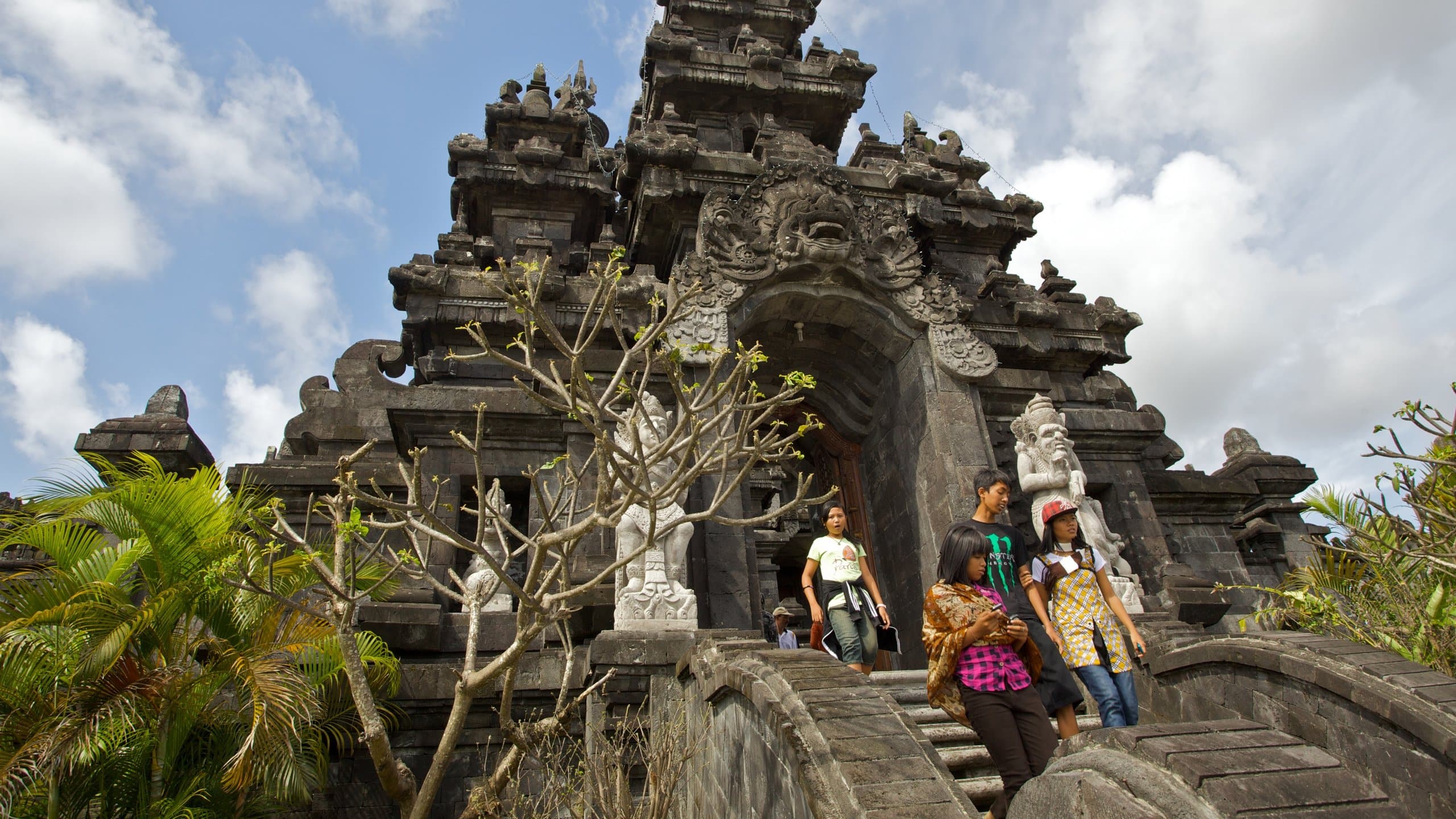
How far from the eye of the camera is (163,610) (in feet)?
20.0

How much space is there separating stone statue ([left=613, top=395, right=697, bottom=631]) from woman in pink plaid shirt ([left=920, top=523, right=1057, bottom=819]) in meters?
3.11

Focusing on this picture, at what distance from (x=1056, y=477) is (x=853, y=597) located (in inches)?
153

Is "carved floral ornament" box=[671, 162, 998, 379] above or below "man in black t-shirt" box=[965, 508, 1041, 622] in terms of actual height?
above

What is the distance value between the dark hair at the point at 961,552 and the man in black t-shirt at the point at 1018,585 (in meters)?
0.10

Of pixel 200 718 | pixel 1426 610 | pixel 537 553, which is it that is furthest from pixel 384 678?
pixel 1426 610

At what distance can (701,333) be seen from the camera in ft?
33.1

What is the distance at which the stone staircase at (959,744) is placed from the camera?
17.3 feet

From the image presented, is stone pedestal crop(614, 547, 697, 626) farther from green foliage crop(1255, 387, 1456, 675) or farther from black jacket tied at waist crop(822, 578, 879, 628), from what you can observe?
green foliage crop(1255, 387, 1456, 675)

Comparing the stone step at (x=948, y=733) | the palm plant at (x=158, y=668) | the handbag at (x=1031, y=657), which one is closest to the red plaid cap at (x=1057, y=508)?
the handbag at (x=1031, y=657)

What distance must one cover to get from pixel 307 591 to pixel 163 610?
2.41m

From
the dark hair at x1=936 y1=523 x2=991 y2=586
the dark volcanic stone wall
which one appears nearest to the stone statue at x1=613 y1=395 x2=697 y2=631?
the dark hair at x1=936 y1=523 x2=991 y2=586

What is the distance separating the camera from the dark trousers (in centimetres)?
393

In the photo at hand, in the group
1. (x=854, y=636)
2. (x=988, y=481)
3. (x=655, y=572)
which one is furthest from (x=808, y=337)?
(x=988, y=481)

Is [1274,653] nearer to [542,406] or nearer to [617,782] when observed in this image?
[617,782]
